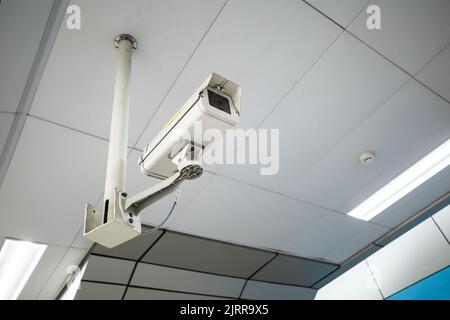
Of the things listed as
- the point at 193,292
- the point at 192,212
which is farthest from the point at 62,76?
the point at 193,292

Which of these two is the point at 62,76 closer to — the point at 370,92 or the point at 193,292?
the point at 370,92

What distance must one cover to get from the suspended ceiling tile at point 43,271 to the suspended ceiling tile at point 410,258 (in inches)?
152

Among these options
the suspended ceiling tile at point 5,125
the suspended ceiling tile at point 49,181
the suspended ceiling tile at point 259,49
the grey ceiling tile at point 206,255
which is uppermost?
the suspended ceiling tile at point 259,49

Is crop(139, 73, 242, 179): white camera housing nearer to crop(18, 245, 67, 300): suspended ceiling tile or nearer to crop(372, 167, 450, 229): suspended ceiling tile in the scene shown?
crop(18, 245, 67, 300): suspended ceiling tile

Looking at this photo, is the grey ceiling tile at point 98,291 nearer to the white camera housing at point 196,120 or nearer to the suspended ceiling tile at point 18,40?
the suspended ceiling tile at point 18,40

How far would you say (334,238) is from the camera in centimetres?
372

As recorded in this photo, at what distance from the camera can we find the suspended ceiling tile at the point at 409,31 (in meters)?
1.86

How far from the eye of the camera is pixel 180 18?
167 cm

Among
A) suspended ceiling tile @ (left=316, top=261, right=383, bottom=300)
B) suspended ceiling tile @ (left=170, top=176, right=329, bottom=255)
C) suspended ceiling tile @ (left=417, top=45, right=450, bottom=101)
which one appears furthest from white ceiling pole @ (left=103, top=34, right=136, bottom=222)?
suspended ceiling tile @ (left=316, top=261, right=383, bottom=300)

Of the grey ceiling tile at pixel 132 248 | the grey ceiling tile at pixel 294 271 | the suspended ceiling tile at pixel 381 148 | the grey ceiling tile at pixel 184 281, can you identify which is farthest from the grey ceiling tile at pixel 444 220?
the grey ceiling tile at pixel 132 248

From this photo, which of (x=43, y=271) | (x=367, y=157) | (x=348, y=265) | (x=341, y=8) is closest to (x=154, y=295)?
(x=43, y=271)

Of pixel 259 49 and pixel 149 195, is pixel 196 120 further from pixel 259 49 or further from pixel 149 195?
pixel 259 49

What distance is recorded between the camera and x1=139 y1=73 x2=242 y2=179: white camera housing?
3.89ft
